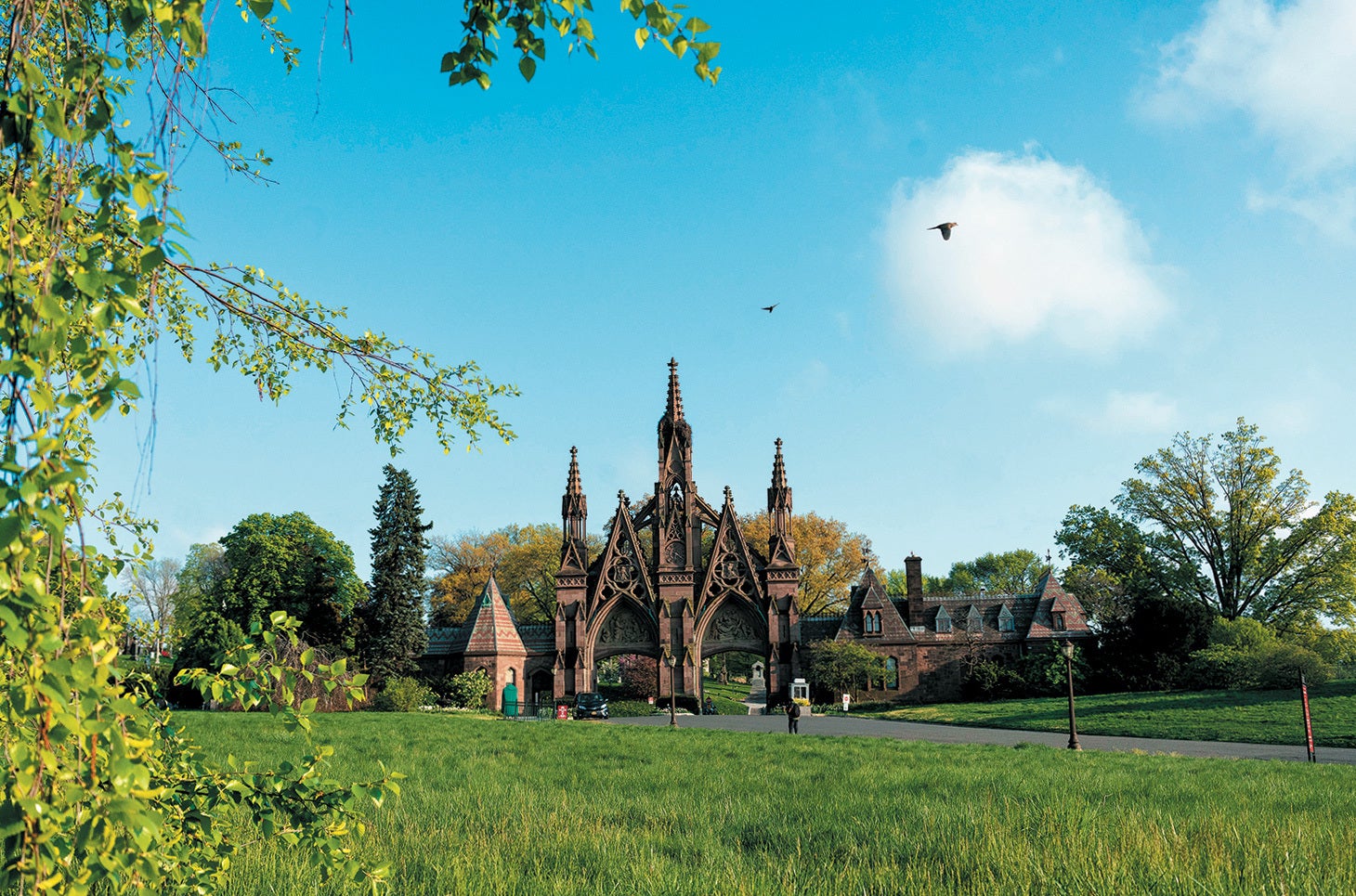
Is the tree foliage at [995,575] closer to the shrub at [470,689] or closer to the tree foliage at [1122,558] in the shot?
the tree foliage at [1122,558]

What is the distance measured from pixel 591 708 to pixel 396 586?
45.8 ft

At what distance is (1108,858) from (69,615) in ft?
19.2

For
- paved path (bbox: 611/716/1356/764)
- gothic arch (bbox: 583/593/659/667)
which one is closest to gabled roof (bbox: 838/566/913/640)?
gothic arch (bbox: 583/593/659/667)

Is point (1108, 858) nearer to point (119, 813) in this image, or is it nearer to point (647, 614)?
point (119, 813)

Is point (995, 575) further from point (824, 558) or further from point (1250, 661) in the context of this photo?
point (1250, 661)

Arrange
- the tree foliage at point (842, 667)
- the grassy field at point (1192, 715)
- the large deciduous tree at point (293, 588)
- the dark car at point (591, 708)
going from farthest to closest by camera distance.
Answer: the tree foliage at point (842, 667) → the large deciduous tree at point (293, 588) → the dark car at point (591, 708) → the grassy field at point (1192, 715)

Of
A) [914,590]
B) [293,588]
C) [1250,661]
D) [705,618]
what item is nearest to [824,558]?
[914,590]

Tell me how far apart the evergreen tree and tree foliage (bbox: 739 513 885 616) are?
28.8m

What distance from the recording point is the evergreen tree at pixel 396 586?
5031 centimetres

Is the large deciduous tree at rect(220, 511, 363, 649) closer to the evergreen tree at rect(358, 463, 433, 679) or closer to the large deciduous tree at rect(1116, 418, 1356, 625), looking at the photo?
the evergreen tree at rect(358, 463, 433, 679)

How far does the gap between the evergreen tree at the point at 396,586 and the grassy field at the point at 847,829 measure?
37924mm

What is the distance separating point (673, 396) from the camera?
2431 inches

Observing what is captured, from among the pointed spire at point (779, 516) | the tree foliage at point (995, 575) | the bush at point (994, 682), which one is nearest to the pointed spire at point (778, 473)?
the pointed spire at point (779, 516)

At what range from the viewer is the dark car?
45.4 m
